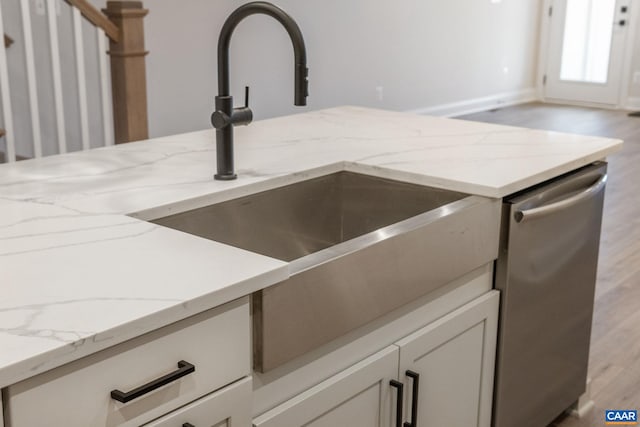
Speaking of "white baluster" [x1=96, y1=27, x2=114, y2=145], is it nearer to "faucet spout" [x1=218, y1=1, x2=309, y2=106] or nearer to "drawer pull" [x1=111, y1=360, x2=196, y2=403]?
"faucet spout" [x1=218, y1=1, x2=309, y2=106]

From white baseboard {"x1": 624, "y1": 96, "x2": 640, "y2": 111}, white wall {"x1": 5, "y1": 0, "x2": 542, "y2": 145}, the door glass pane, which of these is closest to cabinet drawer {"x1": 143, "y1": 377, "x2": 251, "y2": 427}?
white wall {"x1": 5, "y1": 0, "x2": 542, "y2": 145}

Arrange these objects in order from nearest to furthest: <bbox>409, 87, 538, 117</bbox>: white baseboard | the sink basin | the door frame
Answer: the sink basin
<bbox>409, 87, 538, 117</bbox>: white baseboard
the door frame

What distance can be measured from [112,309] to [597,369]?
2230mm

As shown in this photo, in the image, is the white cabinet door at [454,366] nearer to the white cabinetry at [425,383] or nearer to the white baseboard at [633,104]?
the white cabinetry at [425,383]

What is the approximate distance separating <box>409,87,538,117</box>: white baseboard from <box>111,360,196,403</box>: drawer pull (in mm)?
6443

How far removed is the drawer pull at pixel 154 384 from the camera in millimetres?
1059

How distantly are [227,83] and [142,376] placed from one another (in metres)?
0.84

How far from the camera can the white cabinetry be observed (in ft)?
4.77

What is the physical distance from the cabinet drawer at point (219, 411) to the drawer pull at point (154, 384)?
0.07 meters

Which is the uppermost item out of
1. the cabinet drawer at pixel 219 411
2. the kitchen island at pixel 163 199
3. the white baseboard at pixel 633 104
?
the kitchen island at pixel 163 199

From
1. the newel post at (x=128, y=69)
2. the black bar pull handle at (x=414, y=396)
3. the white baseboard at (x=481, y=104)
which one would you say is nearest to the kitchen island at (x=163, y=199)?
the black bar pull handle at (x=414, y=396)

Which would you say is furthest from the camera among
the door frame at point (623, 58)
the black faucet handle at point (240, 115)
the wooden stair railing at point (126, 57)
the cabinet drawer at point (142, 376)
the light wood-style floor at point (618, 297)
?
the door frame at point (623, 58)

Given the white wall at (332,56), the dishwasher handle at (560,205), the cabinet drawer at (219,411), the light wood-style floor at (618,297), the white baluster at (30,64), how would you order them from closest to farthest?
the cabinet drawer at (219,411)
the dishwasher handle at (560,205)
the light wood-style floor at (618,297)
the white baluster at (30,64)
the white wall at (332,56)

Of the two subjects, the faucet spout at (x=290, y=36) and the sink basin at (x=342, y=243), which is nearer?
the sink basin at (x=342, y=243)
